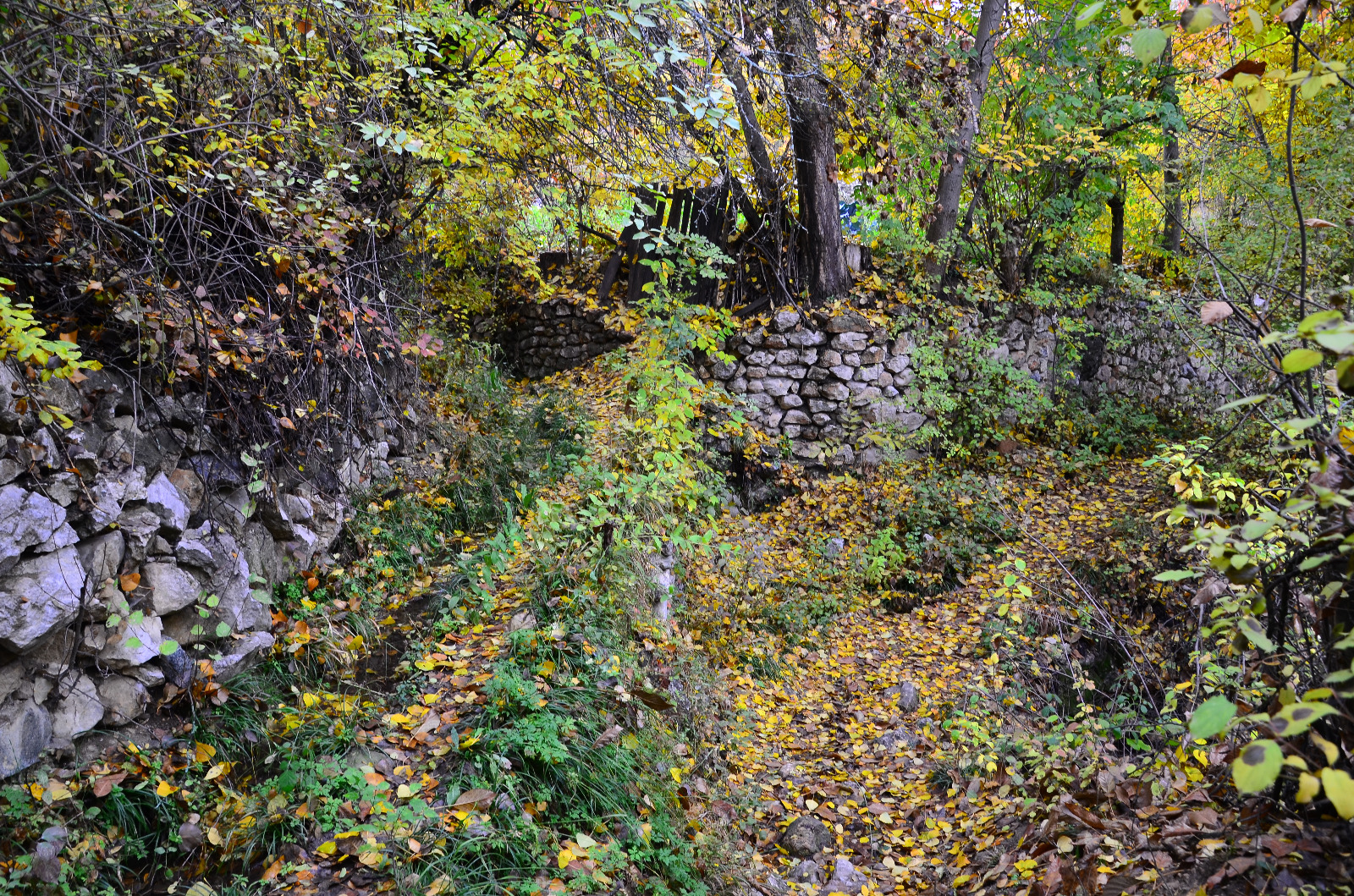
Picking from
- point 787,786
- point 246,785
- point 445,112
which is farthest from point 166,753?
point 445,112

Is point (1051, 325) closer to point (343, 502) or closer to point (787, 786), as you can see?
point (787, 786)

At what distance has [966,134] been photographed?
8.12 metres

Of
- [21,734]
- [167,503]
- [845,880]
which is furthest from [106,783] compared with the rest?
[845,880]

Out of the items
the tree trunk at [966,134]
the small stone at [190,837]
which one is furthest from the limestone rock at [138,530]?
the tree trunk at [966,134]

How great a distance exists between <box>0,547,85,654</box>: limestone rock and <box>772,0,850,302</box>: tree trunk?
21.7 ft

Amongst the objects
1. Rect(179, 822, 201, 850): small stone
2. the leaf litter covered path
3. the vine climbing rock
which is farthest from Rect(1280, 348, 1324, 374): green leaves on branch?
Rect(179, 822, 201, 850): small stone

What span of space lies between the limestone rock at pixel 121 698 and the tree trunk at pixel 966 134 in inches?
299

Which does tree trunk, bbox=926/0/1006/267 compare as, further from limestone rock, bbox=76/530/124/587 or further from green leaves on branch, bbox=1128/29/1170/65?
limestone rock, bbox=76/530/124/587

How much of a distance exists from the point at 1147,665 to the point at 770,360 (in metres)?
4.62

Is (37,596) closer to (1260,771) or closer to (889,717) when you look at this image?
(1260,771)

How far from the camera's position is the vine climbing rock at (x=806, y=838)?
148 inches

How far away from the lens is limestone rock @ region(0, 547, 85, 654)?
2633 millimetres

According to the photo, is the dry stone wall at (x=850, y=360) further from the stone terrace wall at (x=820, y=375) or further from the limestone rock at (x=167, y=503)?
the limestone rock at (x=167, y=503)

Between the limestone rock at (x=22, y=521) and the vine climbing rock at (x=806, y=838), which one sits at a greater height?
the limestone rock at (x=22, y=521)
